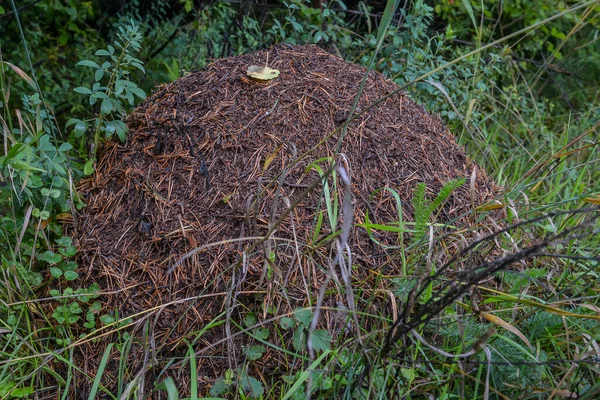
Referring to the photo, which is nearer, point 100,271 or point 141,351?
point 141,351

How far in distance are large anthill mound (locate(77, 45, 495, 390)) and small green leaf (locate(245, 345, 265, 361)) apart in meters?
0.07

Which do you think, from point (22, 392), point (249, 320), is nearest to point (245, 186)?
point (249, 320)

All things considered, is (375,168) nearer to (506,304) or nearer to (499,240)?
(499,240)

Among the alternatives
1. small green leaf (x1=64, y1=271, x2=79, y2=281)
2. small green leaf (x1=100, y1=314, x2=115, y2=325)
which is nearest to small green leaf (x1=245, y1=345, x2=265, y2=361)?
small green leaf (x1=100, y1=314, x2=115, y2=325)

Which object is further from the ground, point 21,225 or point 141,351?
point 21,225

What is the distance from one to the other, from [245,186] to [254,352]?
25.2 inches

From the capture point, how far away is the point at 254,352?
5.98ft

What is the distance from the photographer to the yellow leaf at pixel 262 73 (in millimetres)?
2447

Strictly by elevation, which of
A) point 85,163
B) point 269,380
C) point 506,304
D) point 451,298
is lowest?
point 269,380

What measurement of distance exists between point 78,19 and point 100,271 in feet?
10.4

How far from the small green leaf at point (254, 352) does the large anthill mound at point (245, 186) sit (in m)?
0.07

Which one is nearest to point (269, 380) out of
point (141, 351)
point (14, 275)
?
point (141, 351)

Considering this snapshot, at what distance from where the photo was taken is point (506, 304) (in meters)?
1.96

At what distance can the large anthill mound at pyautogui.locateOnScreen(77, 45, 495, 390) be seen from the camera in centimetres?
194
